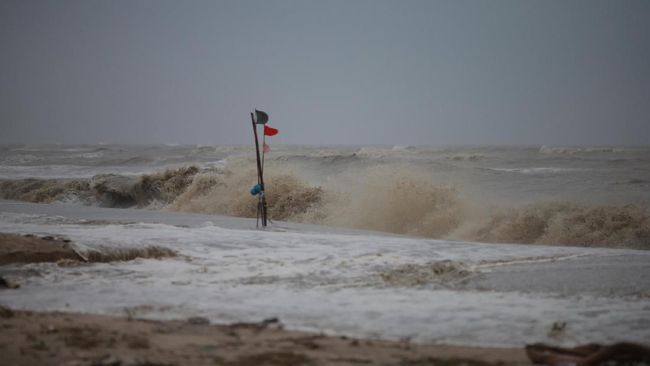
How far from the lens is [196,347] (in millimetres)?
2883

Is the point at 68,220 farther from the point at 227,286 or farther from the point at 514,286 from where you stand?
the point at 514,286

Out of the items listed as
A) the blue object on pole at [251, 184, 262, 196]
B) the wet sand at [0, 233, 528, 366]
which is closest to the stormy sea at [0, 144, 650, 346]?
the wet sand at [0, 233, 528, 366]

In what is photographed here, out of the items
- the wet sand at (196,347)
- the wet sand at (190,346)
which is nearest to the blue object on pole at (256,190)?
the wet sand at (190,346)

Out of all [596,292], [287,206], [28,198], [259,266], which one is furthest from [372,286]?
[28,198]

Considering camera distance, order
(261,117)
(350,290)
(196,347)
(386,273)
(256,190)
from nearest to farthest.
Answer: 1. (196,347)
2. (350,290)
3. (386,273)
4. (261,117)
5. (256,190)

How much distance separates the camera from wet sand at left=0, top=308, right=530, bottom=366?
269 centimetres

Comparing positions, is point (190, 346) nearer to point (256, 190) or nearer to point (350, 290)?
point (350, 290)

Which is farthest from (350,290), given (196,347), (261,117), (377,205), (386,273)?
(377,205)

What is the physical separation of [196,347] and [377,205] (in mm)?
10429

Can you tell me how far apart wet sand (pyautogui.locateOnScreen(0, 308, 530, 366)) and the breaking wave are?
7.75m

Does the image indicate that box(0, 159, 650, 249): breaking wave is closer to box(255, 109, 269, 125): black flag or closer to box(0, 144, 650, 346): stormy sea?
box(0, 144, 650, 346): stormy sea

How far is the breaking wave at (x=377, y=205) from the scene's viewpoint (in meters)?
9.95

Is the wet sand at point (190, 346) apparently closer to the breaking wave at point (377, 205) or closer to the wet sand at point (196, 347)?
the wet sand at point (196, 347)

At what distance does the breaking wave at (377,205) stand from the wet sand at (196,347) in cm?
775
